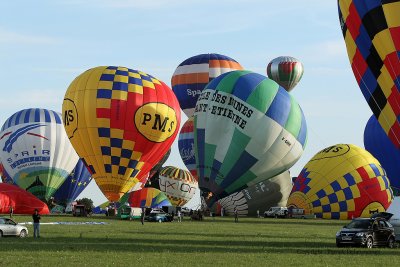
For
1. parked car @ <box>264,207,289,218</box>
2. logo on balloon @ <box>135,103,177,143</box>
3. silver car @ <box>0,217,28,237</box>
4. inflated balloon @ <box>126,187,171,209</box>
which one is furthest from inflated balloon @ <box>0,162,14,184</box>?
silver car @ <box>0,217,28,237</box>

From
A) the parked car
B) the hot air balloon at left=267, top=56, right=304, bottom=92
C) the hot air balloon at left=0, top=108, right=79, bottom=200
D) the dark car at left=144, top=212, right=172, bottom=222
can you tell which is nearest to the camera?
the dark car at left=144, top=212, right=172, bottom=222

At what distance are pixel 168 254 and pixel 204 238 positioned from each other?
30.3ft

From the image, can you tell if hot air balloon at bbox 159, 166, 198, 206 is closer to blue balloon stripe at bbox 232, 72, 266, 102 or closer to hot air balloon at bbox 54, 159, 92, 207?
hot air balloon at bbox 54, 159, 92, 207

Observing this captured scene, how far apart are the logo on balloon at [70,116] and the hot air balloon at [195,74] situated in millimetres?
25770

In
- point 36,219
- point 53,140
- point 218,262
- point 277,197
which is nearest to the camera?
point 218,262

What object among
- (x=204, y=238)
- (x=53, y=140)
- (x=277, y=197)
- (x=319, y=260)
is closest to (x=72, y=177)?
(x=53, y=140)

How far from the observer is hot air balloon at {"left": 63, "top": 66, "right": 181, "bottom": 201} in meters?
55.8

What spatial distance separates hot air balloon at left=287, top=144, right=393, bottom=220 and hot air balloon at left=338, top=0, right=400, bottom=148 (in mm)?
Answer: 24364

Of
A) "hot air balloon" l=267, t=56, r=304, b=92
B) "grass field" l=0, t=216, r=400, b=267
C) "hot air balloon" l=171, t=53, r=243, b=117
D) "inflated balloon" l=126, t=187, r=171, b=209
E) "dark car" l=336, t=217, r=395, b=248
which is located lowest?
"grass field" l=0, t=216, r=400, b=267

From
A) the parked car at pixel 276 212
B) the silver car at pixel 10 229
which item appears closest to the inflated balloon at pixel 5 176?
the parked car at pixel 276 212

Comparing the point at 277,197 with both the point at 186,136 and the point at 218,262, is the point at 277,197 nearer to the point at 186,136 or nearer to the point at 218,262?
the point at 186,136

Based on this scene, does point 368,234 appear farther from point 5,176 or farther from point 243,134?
point 5,176

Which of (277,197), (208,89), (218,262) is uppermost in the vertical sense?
(208,89)

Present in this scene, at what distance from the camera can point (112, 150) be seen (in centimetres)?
5575
